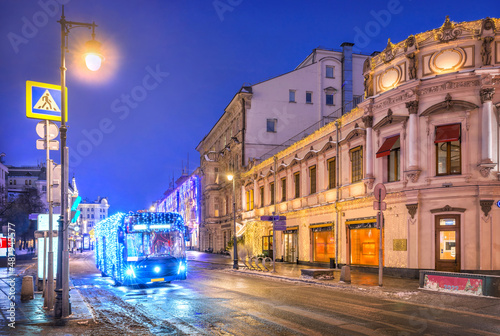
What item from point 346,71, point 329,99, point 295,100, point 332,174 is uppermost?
point 346,71

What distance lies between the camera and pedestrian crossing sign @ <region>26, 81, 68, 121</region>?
11500mm

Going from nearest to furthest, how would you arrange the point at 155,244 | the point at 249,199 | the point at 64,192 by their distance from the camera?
the point at 64,192 < the point at 155,244 < the point at 249,199

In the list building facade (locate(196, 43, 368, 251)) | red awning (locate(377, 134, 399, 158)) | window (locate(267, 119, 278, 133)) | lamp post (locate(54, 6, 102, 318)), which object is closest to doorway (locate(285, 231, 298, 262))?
building facade (locate(196, 43, 368, 251))

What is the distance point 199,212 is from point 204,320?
60.9 metres

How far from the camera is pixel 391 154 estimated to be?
77.2 feet

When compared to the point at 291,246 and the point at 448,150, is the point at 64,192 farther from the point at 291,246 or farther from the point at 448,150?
the point at 291,246

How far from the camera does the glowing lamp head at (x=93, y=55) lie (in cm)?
1076

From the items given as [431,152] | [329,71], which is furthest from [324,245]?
[329,71]

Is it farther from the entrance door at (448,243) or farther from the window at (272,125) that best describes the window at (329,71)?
the entrance door at (448,243)

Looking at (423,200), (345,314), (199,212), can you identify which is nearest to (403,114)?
(423,200)

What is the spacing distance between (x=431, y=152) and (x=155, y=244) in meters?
13.2

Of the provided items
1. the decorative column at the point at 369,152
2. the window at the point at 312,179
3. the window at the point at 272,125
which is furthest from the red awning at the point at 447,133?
the window at the point at 272,125

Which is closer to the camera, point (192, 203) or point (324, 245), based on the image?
point (324, 245)

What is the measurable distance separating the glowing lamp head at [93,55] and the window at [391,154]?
15862 mm
